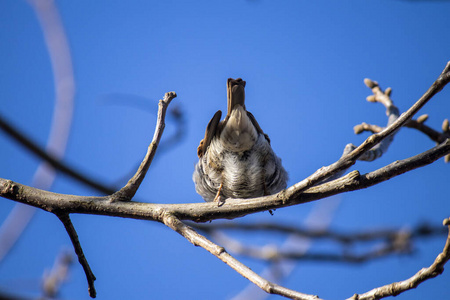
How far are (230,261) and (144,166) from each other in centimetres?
89

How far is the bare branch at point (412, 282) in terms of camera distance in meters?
1.79

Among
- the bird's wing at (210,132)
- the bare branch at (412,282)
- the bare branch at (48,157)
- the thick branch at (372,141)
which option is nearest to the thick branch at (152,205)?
the thick branch at (372,141)

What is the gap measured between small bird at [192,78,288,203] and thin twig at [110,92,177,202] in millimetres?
1692

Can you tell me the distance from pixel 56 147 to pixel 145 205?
150 centimetres

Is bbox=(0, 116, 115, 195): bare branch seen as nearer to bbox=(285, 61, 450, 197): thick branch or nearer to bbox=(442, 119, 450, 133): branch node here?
bbox=(285, 61, 450, 197): thick branch

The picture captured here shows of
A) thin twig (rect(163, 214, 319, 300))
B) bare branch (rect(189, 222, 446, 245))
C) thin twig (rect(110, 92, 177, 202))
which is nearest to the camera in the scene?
thin twig (rect(163, 214, 319, 300))

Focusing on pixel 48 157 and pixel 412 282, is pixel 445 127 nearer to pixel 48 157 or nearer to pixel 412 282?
pixel 412 282

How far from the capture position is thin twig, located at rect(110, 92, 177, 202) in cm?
252

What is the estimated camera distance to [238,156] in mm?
4523

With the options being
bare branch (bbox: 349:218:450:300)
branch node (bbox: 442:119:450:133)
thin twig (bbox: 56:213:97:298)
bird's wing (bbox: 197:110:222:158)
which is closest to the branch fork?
thin twig (bbox: 56:213:97:298)

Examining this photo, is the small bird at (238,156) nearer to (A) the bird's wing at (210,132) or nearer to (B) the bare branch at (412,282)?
(A) the bird's wing at (210,132)

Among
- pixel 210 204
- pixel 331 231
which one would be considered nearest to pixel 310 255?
pixel 331 231

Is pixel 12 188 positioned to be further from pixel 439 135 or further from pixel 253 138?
pixel 439 135

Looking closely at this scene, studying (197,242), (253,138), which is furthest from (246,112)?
(197,242)
